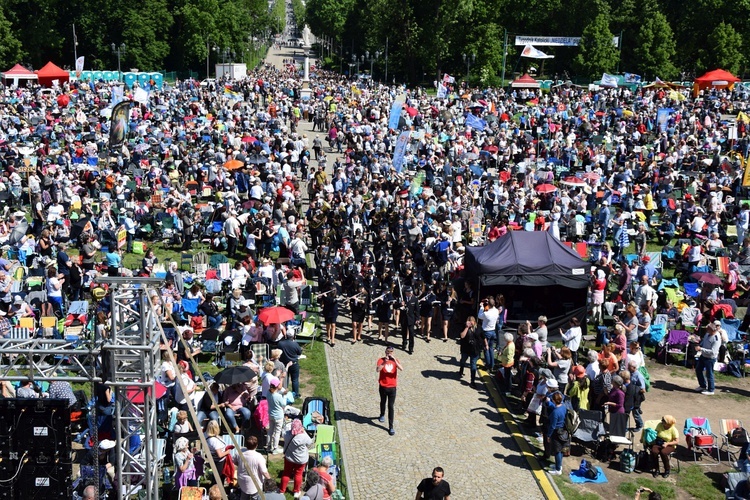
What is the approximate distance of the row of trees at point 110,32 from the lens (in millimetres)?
71188

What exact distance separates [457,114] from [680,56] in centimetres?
3599

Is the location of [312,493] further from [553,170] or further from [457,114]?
[457,114]

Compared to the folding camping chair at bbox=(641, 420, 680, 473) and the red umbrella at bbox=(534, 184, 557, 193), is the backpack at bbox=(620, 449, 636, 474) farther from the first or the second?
the red umbrella at bbox=(534, 184, 557, 193)

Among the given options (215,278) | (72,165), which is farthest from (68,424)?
(72,165)

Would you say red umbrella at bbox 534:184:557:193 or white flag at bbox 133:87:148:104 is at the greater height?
white flag at bbox 133:87:148:104

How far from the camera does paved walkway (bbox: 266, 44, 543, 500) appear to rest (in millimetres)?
12672

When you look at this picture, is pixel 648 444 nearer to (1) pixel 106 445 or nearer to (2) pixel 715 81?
(1) pixel 106 445

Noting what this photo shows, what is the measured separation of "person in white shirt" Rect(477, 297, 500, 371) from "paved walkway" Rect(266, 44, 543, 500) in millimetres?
732

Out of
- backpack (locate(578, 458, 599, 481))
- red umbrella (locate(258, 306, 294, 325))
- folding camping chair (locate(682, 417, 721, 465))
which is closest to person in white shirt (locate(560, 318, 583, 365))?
folding camping chair (locate(682, 417, 721, 465))

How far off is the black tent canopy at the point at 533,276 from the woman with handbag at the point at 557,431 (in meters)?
4.85

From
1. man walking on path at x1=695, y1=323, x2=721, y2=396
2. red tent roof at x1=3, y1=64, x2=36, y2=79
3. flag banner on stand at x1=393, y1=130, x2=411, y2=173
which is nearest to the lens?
man walking on path at x1=695, y1=323, x2=721, y2=396

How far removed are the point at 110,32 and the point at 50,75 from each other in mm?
21481

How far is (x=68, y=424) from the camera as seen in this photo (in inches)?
461

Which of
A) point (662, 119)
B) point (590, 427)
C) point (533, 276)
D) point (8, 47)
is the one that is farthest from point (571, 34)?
point (590, 427)
